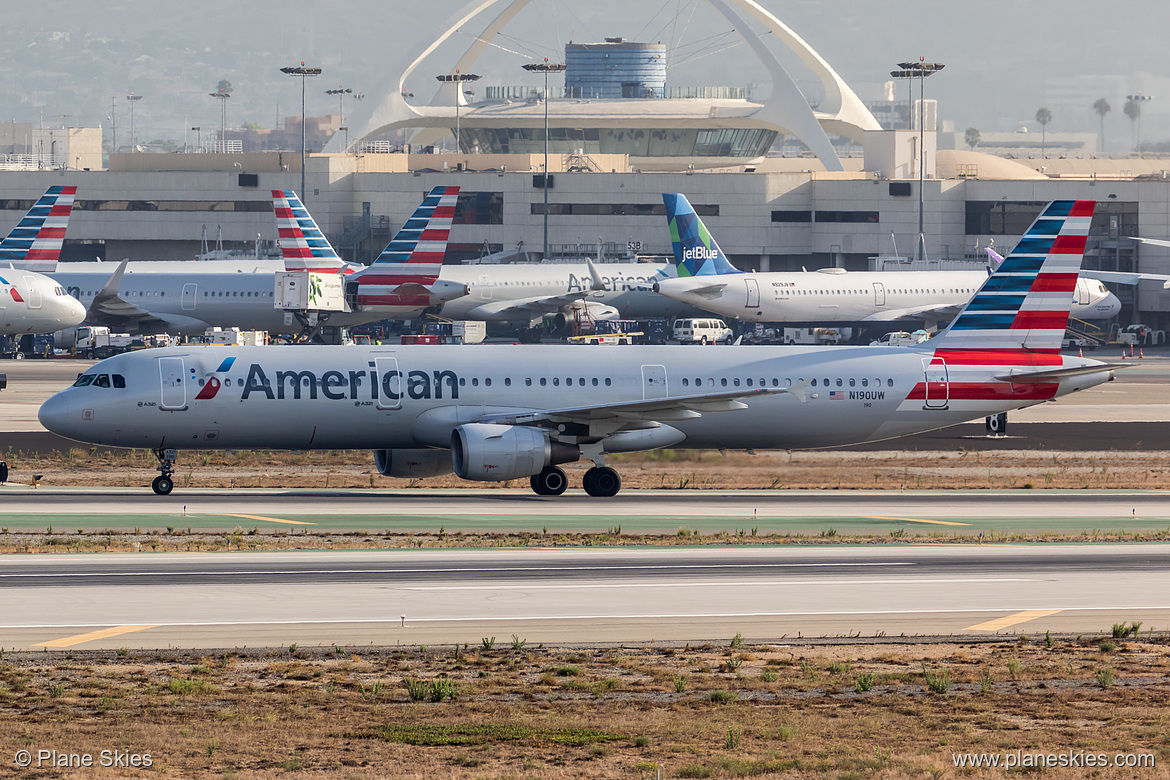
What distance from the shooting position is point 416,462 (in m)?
45.2

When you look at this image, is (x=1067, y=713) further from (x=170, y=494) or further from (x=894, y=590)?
(x=170, y=494)

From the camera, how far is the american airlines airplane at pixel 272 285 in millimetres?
91000

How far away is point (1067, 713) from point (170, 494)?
97.1ft

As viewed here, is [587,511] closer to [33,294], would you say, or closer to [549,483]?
[549,483]

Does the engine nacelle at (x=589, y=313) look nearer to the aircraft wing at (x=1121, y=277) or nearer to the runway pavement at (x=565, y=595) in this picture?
the aircraft wing at (x=1121, y=277)

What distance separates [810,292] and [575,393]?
217 feet

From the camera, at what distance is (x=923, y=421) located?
47406mm

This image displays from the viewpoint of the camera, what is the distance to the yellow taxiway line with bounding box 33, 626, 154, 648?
913 inches

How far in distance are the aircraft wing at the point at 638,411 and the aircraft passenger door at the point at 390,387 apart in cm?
261

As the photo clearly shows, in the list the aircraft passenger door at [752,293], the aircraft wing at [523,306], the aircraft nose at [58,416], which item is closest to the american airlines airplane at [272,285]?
the aircraft wing at [523,306]

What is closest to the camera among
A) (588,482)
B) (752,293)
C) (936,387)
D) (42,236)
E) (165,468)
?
(165,468)

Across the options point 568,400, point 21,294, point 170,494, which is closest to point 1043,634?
point 568,400

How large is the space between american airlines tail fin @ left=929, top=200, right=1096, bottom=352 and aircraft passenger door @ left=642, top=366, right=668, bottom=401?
934 cm

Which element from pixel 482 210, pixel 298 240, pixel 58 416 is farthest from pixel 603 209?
pixel 58 416
